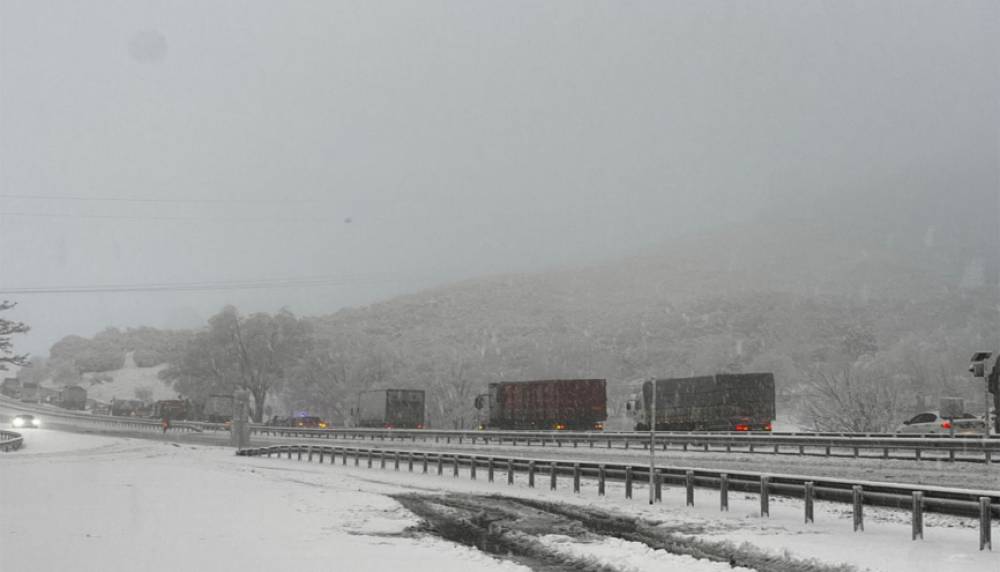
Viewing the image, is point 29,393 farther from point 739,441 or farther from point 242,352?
point 739,441

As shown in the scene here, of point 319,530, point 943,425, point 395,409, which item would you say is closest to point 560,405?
point 395,409

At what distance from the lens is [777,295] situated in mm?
162375

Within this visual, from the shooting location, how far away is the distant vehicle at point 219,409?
79812 mm

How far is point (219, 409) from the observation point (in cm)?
8006

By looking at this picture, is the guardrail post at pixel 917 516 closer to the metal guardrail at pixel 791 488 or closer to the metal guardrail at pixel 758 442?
the metal guardrail at pixel 791 488

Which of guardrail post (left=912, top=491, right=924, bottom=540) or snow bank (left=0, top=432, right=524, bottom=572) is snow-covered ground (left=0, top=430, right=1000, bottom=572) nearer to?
snow bank (left=0, top=432, right=524, bottom=572)

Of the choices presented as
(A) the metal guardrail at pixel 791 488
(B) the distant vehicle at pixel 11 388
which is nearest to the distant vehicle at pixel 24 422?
(B) the distant vehicle at pixel 11 388

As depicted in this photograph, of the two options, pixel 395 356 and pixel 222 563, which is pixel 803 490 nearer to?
pixel 222 563

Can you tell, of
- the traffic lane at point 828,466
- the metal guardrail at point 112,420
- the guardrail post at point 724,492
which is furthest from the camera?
the metal guardrail at point 112,420

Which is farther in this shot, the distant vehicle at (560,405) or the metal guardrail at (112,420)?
the metal guardrail at (112,420)

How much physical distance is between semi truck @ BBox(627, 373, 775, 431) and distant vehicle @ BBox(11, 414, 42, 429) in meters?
53.3

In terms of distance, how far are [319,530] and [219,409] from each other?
2711 inches

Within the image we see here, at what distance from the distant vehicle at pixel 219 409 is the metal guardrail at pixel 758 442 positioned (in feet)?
69.0

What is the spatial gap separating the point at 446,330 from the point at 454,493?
158315 mm
